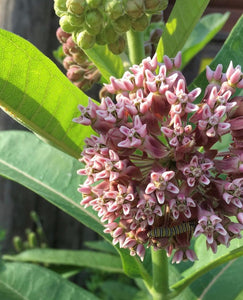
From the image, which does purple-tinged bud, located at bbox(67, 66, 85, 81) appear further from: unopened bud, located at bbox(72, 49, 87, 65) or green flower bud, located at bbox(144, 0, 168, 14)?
green flower bud, located at bbox(144, 0, 168, 14)

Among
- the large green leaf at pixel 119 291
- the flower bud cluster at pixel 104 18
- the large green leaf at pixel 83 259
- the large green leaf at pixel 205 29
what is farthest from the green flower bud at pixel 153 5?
the large green leaf at pixel 119 291

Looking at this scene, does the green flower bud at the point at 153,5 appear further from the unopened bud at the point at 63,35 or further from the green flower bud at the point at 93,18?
the unopened bud at the point at 63,35

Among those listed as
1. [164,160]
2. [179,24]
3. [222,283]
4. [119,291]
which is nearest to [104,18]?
[179,24]

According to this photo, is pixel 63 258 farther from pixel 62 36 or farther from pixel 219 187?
pixel 219 187

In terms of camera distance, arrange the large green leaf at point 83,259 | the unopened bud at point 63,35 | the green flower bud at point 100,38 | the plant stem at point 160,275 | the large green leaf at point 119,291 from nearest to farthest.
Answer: the green flower bud at point 100,38
the plant stem at point 160,275
the unopened bud at point 63,35
the large green leaf at point 83,259
the large green leaf at point 119,291

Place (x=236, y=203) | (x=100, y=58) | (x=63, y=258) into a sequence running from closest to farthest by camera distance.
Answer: (x=236, y=203), (x=100, y=58), (x=63, y=258)

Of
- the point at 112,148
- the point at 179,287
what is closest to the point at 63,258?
the point at 179,287

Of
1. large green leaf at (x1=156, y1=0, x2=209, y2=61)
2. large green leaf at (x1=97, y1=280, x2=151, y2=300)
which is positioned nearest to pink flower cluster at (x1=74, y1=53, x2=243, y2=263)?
large green leaf at (x1=156, y1=0, x2=209, y2=61)
